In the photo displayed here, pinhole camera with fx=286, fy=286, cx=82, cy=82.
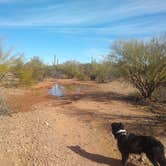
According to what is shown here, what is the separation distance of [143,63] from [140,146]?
50.7ft

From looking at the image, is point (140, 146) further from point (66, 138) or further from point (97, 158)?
point (66, 138)

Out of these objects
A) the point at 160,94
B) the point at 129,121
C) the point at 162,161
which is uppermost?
the point at 160,94

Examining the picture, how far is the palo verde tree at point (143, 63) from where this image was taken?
70.0 ft

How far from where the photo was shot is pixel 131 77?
23.4 meters

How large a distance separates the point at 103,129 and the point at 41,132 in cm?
271

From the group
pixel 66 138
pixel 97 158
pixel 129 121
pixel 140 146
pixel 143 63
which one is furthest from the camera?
pixel 143 63

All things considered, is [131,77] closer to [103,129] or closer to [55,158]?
[103,129]

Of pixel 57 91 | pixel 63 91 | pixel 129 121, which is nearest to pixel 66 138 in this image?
pixel 129 121

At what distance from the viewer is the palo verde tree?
21.3 meters

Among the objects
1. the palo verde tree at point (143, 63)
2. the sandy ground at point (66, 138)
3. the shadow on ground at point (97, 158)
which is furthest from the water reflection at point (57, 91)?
the shadow on ground at point (97, 158)

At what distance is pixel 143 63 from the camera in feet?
72.8

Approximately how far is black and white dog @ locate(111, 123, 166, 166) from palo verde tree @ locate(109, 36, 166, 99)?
46.3 ft

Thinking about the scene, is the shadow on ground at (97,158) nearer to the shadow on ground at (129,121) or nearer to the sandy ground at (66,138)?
the sandy ground at (66,138)

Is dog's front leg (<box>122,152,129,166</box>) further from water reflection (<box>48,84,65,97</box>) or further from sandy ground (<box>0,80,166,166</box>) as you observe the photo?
water reflection (<box>48,84,65,97</box>)
